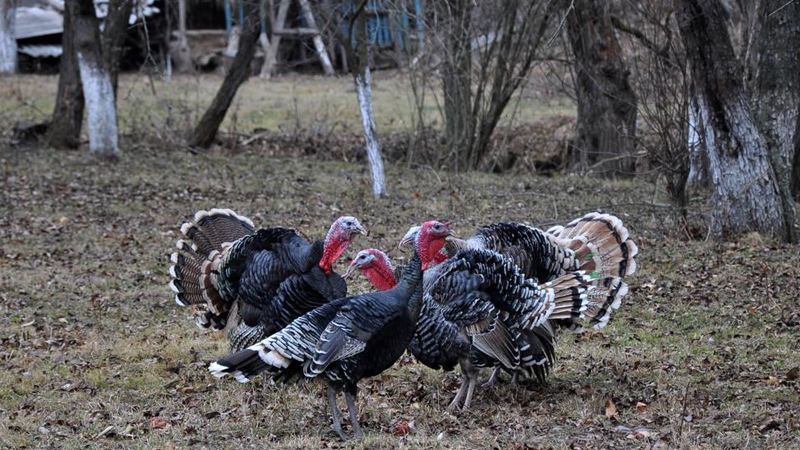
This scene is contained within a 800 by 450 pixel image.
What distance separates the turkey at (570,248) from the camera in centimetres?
685

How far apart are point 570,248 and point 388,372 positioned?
1.57 m

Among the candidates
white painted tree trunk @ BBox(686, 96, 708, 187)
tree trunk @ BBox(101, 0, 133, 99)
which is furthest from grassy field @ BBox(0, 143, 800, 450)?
tree trunk @ BBox(101, 0, 133, 99)

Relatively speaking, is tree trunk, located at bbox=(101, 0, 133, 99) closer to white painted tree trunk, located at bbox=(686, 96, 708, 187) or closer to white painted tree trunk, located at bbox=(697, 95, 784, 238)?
white painted tree trunk, located at bbox=(686, 96, 708, 187)

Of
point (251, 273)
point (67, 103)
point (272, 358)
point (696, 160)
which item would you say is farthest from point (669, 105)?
point (67, 103)

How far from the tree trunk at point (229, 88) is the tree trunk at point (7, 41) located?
11.3 meters

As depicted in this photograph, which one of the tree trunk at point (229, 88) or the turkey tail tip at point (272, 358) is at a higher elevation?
the tree trunk at point (229, 88)

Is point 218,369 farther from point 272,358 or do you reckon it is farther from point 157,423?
point 157,423

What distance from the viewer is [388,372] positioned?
23.4ft

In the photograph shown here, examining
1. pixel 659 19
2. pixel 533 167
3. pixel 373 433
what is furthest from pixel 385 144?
pixel 373 433

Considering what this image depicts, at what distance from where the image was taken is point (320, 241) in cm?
659

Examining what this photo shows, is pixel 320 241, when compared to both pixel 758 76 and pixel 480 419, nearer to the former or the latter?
pixel 480 419

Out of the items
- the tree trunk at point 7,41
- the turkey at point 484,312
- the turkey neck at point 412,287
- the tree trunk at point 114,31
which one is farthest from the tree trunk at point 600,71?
the tree trunk at point 7,41

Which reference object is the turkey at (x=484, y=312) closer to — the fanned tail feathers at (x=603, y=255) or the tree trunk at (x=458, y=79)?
the fanned tail feathers at (x=603, y=255)

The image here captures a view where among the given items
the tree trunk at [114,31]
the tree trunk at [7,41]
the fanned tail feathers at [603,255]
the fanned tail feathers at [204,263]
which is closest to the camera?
the fanned tail feathers at [603,255]
